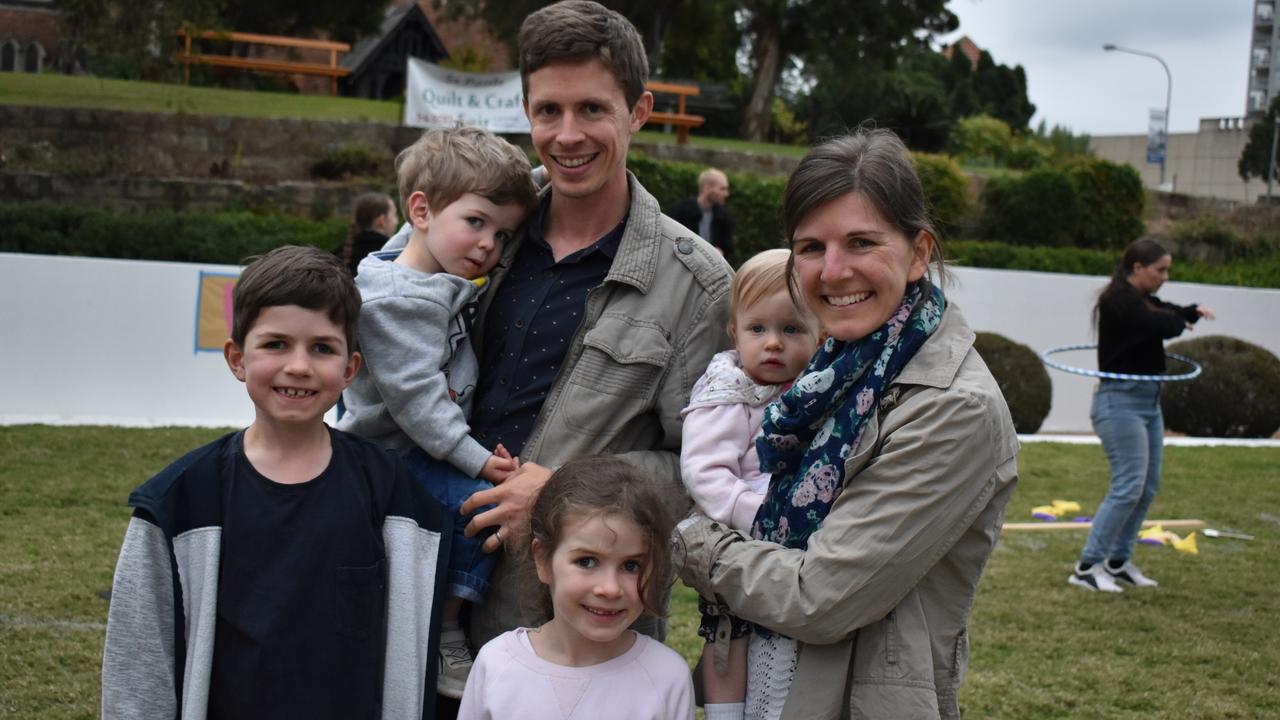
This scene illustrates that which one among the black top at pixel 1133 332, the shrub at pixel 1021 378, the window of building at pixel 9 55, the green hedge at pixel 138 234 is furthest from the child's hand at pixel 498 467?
the window of building at pixel 9 55

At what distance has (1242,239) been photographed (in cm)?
2553

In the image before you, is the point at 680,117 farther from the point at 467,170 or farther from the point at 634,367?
the point at 634,367

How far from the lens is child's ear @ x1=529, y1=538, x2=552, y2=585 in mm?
2623

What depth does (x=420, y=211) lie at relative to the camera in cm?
301

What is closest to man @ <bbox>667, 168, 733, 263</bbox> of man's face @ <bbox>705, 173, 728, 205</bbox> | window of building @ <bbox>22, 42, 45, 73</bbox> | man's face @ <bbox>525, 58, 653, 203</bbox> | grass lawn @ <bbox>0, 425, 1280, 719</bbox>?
man's face @ <bbox>705, 173, 728, 205</bbox>

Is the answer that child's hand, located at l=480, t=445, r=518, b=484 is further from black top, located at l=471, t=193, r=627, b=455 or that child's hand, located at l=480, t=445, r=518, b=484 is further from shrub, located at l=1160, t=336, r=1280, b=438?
shrub, located at l=1160, t=336, r=1280, b=438

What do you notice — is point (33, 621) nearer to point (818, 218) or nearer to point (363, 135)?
point (818, 218)

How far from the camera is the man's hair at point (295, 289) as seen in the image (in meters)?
2.61

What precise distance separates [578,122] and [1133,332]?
5899mm

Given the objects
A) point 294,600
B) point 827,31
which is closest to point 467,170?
point 294,600

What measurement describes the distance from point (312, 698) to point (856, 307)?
133 centimetres

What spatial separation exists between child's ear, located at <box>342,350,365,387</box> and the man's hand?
0.37 m

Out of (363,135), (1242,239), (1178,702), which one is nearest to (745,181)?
(363,135)

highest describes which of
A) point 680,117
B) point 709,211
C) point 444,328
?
point 680,117
